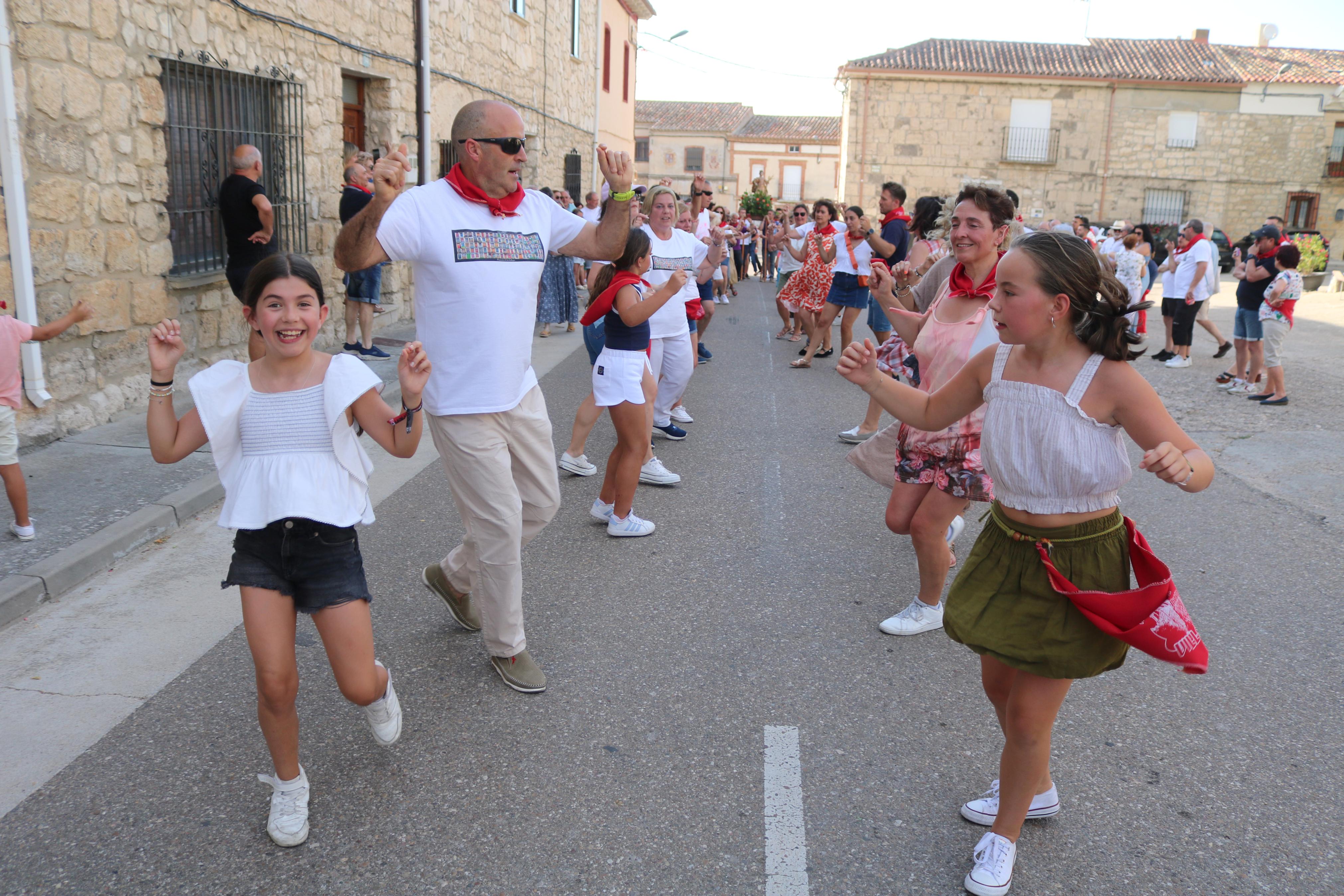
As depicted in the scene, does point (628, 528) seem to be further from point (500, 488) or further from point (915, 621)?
point (500, 488)

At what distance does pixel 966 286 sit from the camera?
4043mm

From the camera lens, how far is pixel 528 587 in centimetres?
459

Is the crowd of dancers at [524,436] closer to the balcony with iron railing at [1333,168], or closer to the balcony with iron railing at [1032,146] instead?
the balcony with iron railing at [1032,146]

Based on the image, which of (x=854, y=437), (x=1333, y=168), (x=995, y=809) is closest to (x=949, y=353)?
(x=995, y=809)

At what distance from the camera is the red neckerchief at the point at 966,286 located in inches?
156

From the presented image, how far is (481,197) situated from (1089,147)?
39.1 meters

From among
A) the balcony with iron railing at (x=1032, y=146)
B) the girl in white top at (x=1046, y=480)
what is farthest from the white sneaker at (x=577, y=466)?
the balcony with iron railing at (x=1032, y=146)

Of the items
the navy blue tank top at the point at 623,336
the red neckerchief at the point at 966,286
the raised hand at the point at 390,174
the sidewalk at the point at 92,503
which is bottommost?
the sidewalk at the point at 92,503

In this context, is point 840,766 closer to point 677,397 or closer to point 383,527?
point 383,527

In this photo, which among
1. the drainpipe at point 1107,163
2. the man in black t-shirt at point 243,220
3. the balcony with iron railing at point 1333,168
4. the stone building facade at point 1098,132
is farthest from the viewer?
the balcony with iron railing at point 1333,168

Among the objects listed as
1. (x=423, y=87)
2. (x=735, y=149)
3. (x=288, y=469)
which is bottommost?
(x=288, y=469)

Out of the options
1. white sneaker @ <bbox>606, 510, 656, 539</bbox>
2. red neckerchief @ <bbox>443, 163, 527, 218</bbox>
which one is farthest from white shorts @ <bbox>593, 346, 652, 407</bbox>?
red neckerchief @ <bbox>443, 163, 527, 218</bbox>

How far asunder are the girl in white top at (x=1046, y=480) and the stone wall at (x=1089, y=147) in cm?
3624

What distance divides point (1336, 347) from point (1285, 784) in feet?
42.7
